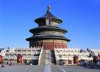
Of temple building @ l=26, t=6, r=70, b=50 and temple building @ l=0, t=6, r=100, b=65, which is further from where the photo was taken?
temple building @ l=26, t=6, r=70, b=50

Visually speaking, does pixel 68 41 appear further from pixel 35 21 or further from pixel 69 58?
pixel 69 58

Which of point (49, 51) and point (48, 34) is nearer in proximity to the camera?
point (49, 51)

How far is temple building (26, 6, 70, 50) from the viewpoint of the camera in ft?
245

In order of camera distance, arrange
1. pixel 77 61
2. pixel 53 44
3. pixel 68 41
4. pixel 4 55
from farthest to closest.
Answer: pixel 68 41 → pixel 53 44 → pixel 4 55 → pixel 77 61

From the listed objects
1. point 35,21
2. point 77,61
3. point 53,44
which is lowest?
point 77,61

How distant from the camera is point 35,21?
84.4 metres

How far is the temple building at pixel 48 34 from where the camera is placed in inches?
2936

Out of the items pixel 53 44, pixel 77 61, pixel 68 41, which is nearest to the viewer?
pixel 77 61

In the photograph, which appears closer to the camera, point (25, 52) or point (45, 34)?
point (25, 52)

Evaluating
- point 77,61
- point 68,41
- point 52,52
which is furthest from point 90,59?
point 68,41

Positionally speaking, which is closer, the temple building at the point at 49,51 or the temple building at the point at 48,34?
the temple building at the point at 49,51

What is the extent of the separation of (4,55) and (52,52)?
9.62 meters

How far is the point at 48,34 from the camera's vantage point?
76938mm

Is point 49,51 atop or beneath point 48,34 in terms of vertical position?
beneath
